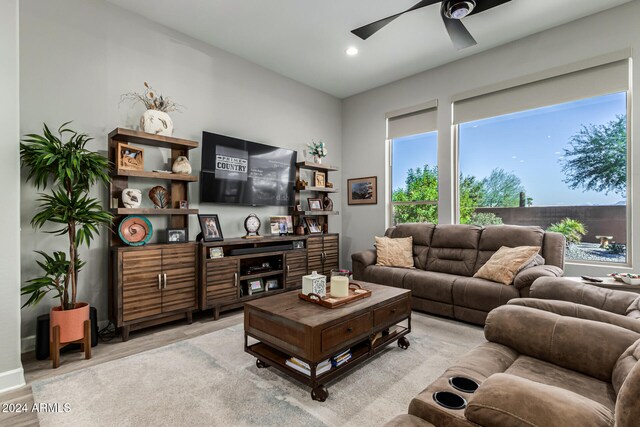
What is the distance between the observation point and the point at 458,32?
3.00 m

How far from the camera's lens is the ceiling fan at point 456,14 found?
8.93 feet

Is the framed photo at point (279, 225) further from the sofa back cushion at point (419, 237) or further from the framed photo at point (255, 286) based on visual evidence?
the sofa back cushion at point (419, 237)

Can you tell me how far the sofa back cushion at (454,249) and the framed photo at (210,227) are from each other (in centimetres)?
269

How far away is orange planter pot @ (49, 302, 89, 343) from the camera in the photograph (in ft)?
7.83

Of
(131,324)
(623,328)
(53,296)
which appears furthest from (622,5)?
(53,296)

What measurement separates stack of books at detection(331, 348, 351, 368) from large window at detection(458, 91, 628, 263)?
3027mm

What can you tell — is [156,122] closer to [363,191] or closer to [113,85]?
[113,85]

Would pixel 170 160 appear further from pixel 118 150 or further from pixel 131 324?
pixel 131 324

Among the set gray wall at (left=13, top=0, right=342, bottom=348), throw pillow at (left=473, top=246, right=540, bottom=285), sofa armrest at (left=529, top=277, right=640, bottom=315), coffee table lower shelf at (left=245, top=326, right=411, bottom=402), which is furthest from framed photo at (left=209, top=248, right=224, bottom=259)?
sofa armrest at (left=529, top=277, right=640, bottom=315)

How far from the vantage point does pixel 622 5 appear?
10.4 ft

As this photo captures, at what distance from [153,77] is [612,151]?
5.06 m

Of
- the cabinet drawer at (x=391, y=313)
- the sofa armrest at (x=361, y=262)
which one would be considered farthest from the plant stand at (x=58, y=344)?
the sofa armrest at (x=361, y=262)

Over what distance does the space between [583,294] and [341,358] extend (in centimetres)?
178

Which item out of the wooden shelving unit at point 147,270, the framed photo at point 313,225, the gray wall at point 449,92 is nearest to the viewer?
the wooden shelving unit at point 147,270
